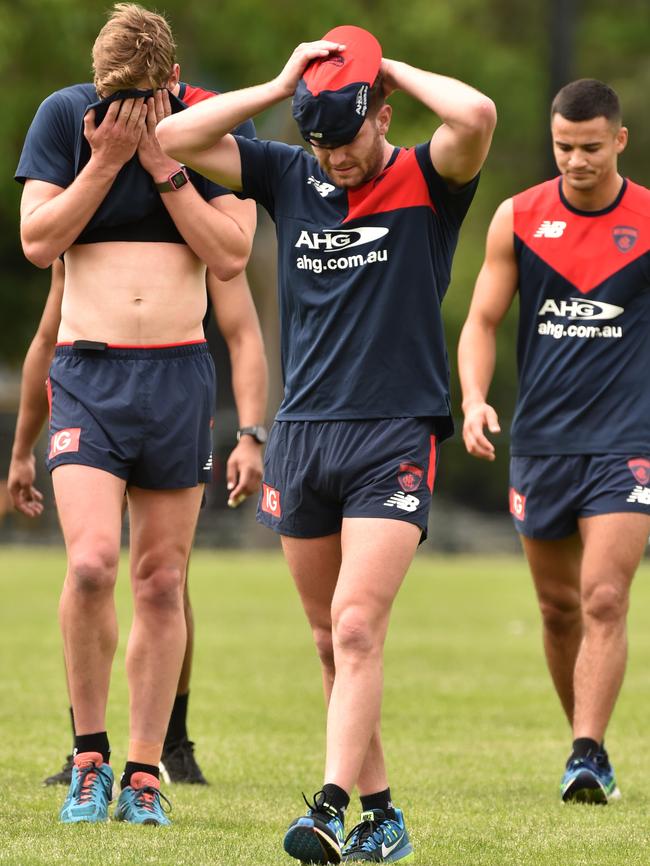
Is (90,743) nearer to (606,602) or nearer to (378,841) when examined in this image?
(378,841)

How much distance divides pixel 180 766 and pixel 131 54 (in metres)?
2.89

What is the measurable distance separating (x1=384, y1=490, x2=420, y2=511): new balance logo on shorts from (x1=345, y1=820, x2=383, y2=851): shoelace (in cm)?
95

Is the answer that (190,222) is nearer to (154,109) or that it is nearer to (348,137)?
(154,109)

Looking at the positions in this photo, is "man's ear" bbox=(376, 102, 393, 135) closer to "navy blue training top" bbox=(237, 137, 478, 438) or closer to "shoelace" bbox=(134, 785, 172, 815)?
"navy blue training top" bbox=(237, 137, 478, 438)

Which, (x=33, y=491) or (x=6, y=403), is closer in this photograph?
(x=33, y=491)

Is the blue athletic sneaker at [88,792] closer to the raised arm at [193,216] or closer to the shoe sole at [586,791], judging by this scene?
the raised arm at [193,216]

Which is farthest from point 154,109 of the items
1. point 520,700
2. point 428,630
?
point 428,630

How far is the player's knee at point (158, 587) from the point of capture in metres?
5.58

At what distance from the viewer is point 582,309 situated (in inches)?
263

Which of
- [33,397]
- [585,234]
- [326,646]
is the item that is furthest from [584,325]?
[33,397]

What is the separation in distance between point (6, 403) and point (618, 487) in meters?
19.2

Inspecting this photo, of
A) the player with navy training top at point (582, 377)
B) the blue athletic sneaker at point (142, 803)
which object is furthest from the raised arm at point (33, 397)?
the player with navy training top at point (582, 377)

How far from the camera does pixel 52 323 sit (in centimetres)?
625

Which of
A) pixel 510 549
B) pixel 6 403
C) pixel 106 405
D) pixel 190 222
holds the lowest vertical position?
pixel 510 549
